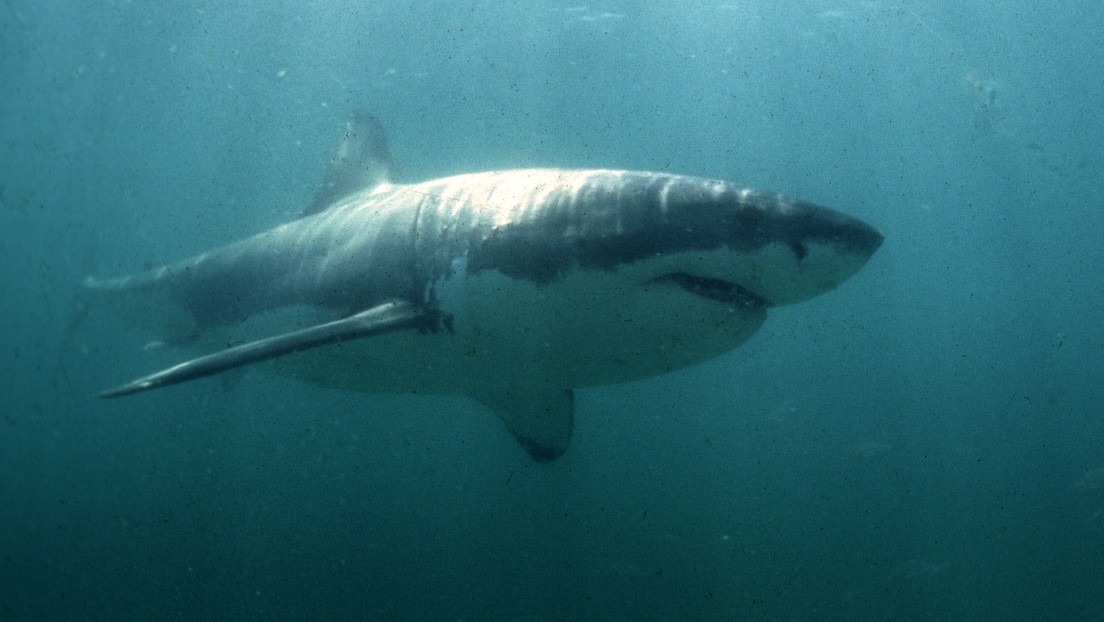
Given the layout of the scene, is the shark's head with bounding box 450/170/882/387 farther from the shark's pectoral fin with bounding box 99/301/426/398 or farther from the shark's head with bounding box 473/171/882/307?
the shark's pectoral fin with bounding box 99/301/426/398

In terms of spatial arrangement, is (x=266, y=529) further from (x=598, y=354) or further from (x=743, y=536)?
(x=598, y=354)

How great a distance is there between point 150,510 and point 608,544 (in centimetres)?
1399

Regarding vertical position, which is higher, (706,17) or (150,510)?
(706,17)

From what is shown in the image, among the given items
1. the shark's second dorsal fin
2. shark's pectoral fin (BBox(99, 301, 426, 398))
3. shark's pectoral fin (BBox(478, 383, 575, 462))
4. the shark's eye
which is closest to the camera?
the shark's eye

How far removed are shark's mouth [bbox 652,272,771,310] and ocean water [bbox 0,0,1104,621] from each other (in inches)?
261

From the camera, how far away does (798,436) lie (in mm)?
33500

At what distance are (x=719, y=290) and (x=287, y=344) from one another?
2471mm

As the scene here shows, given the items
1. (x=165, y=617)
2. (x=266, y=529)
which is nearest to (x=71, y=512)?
(x=266, y=529)

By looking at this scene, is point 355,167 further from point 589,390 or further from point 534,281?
point 589,390

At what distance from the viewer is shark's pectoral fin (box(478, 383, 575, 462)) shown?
5.61m

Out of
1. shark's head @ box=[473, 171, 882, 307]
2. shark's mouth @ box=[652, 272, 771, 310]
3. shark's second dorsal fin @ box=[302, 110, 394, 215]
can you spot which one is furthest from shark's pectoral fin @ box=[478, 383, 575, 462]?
shark's second dorsal fin @ box=[302, 110, 394, 215]

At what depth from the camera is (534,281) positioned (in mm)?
3754

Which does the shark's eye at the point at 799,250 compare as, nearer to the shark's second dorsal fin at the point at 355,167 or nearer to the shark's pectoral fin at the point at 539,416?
the shark's pectoral fin at the point at 539,416

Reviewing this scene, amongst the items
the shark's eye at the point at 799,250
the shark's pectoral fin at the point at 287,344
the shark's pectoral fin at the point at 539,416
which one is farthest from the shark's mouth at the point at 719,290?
the shark's pectoral fin at the point at 539,416
